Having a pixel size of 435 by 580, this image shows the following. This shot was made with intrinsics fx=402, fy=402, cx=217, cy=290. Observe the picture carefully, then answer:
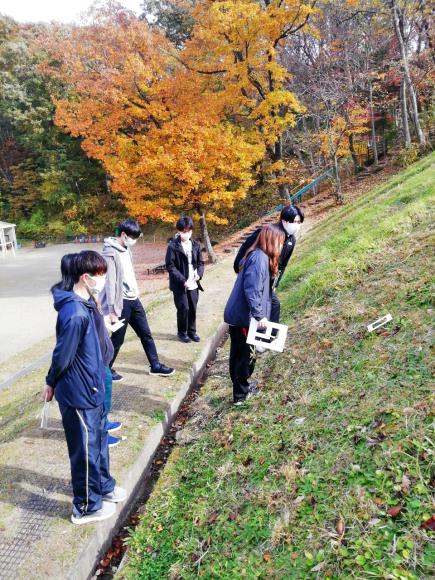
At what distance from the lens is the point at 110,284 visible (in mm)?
4027

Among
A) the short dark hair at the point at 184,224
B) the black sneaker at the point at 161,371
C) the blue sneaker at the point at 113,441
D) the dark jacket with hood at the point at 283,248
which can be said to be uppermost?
the short dark hair at the point at 184,224

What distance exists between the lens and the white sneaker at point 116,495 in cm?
300

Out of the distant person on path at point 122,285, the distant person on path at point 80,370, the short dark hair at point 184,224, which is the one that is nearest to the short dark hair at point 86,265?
the distant person on path at point 80,370

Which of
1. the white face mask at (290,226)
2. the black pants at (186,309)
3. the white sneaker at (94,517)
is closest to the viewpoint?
the white sneaker at (94,517)

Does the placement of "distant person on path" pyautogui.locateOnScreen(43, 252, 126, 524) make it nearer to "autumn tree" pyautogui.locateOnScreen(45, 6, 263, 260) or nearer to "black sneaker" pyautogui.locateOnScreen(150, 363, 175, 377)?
"black sneaker" pyautogui.locateOnScreen(150, 363, 175, 377)

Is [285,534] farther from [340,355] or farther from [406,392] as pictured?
[340,355]

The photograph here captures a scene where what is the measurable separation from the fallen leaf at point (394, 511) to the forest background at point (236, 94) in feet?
37.6

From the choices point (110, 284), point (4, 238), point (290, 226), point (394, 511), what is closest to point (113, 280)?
point (110, 284)

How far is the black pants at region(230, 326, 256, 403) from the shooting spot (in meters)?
3.72

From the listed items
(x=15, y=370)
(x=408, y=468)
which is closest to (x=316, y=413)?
(x=408, y=468)

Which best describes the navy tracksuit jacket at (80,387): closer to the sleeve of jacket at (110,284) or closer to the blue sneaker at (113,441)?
the blue sneaker at (113,441)

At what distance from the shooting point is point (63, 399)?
2561 millimetres

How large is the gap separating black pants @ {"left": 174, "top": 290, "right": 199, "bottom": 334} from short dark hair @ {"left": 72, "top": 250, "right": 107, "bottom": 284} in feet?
9.69

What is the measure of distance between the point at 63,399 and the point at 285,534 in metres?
1.59
